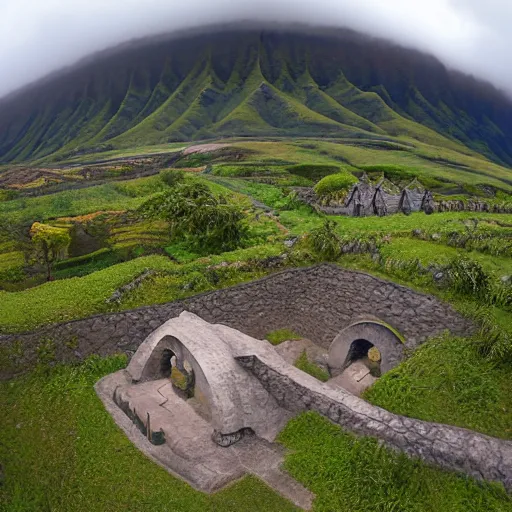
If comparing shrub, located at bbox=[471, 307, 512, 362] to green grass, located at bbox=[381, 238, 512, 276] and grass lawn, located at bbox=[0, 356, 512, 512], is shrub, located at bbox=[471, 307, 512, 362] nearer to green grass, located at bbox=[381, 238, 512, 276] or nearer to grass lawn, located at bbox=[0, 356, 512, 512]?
green grass, located at bbox=[381, 238, 512, 276]

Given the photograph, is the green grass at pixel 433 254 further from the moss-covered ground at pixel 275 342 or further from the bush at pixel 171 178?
the bush at pixel 171 178

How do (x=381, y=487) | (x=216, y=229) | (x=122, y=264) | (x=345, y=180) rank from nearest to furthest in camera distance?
(x=381, y=487)
(x=122, y=264)
(x=216, y=229)
(x=345, y=180)

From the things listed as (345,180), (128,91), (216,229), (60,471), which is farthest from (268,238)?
(128,91)

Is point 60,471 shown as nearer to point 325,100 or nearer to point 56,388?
point 56,388

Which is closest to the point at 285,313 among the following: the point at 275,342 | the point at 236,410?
the point at 275,342

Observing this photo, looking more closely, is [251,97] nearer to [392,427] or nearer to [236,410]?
[236,410]

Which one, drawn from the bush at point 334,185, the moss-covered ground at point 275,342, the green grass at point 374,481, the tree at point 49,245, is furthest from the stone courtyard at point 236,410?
the bush at point 334,185

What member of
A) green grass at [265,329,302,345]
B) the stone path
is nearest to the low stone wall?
the stone path
